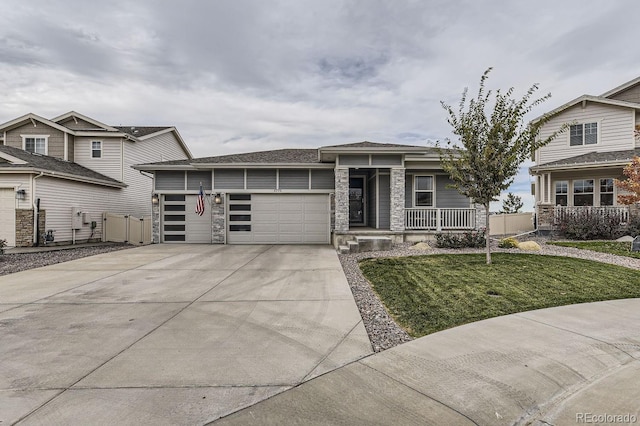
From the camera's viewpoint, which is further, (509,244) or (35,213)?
(35,213)

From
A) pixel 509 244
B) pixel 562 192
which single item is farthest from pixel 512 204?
pixel 509 244

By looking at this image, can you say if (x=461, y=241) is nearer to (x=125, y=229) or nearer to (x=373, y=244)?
(x=373, y=244)

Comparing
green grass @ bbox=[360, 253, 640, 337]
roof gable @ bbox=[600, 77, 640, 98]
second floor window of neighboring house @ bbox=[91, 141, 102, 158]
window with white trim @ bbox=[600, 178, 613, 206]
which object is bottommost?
green grass @ bbox=[360, 253, 640, 337]

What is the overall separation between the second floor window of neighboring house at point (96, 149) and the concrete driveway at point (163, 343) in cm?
1327

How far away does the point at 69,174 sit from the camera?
1484cm

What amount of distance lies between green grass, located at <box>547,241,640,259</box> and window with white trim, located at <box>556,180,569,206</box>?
5787mm

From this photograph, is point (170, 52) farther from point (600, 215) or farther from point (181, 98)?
point (600, 215)

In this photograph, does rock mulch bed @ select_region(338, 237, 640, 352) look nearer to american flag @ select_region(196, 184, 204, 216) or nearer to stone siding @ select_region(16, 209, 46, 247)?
american flag @ select_region(196, 184, 204, 216)

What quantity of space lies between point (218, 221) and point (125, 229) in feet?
18.9

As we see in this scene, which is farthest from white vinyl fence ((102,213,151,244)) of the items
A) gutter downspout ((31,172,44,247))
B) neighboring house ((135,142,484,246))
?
gutter downspout ((31,172,44,247))

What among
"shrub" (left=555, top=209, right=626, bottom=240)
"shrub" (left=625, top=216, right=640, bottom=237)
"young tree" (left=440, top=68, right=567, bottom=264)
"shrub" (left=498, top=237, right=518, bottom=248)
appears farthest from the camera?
"shrub" (left=555, top=209, right=626, bottom=240)

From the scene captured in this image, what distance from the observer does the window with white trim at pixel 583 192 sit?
639 inches

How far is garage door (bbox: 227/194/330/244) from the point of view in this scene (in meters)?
14.9

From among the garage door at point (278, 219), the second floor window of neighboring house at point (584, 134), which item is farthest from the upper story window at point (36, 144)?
the second floor window of neighboring house at point (584, 134)
